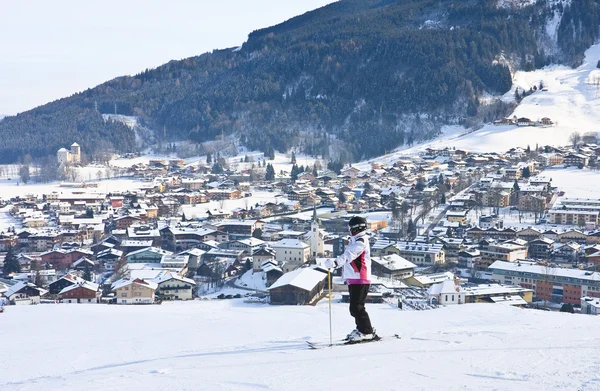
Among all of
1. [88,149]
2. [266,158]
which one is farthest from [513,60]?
[88,149]

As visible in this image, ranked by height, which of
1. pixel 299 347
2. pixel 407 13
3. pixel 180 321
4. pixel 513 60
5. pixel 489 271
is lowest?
pixel 489 271

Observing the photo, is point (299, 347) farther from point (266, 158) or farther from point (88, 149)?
point (88, 149)

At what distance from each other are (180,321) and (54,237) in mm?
15763

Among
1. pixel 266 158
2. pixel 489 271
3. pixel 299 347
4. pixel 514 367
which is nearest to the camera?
pixel 514 367

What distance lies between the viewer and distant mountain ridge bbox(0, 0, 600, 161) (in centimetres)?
5400

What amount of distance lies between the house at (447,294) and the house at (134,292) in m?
5.62

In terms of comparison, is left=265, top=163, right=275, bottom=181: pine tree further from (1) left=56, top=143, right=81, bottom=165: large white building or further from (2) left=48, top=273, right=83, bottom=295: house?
(2) left=48, top=273, right=83, bottom=295: house

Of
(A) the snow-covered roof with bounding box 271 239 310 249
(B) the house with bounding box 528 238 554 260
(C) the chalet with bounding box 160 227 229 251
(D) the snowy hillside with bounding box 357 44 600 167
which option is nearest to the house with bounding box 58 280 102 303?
(A) the snow-covered roof with bounding box 271 239 310 249

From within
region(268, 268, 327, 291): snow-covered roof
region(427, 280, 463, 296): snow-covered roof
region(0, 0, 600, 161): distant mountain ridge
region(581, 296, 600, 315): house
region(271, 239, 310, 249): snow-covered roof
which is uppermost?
region(0, 0, 600, 161): distant mountain ridge

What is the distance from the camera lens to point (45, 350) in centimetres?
651

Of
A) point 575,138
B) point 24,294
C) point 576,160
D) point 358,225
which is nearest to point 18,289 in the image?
→ point 24,294

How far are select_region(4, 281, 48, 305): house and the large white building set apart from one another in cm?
3532

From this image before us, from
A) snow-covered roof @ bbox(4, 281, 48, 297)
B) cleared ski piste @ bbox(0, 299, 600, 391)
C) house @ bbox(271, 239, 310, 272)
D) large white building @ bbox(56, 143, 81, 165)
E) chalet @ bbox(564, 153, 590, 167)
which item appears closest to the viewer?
cleared ski piste @ bbox(0, 299, 600, 391)

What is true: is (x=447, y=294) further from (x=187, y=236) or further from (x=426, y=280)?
(x=187, y=236)
